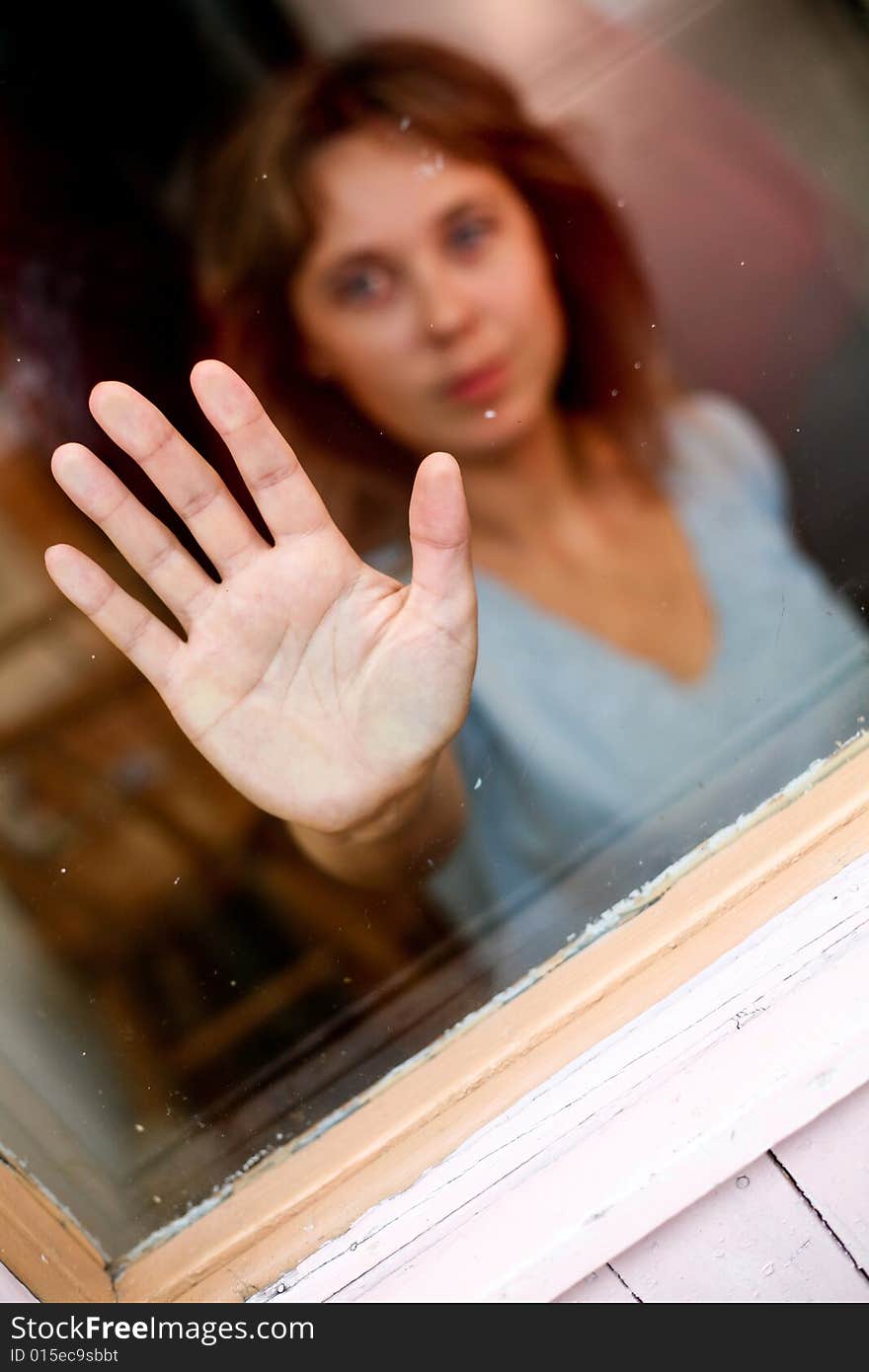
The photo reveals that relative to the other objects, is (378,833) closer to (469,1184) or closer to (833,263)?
(469,1184)

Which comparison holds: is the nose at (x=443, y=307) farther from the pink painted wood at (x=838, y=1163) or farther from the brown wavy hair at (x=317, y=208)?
the pink painted wood at (x=838, y=1163)

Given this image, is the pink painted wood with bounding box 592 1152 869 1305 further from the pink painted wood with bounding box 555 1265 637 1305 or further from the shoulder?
the shoulder

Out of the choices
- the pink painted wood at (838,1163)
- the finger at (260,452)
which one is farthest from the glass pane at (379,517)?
the pink painted wood at (838,1163)

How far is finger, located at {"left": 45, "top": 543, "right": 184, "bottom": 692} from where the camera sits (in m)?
0.44

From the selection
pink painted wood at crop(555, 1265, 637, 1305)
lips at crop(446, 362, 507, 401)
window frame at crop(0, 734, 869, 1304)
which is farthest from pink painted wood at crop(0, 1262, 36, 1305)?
lips at crop(446, 362, 507, 401)

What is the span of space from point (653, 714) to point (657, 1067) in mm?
376

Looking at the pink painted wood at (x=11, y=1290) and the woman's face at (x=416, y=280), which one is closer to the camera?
the pink painted wood at (x=11, y=1290)

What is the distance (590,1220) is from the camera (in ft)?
1.10

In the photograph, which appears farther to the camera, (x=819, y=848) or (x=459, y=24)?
(x=459, y=24)

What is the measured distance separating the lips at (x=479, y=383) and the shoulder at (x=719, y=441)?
14 cm

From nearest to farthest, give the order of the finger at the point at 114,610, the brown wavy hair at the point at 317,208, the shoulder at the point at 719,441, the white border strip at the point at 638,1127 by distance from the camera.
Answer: the white border strip at the point at 638,1127
the finger at the point at 114,610
the brown wavy hair at the point at 317,208
the shoulder at the point at 719,441

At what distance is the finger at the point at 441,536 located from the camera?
363 mm

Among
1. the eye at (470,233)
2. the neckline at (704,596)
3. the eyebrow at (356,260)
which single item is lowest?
the neckline at (704,596)

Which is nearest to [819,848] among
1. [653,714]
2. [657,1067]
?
[657,1067]
